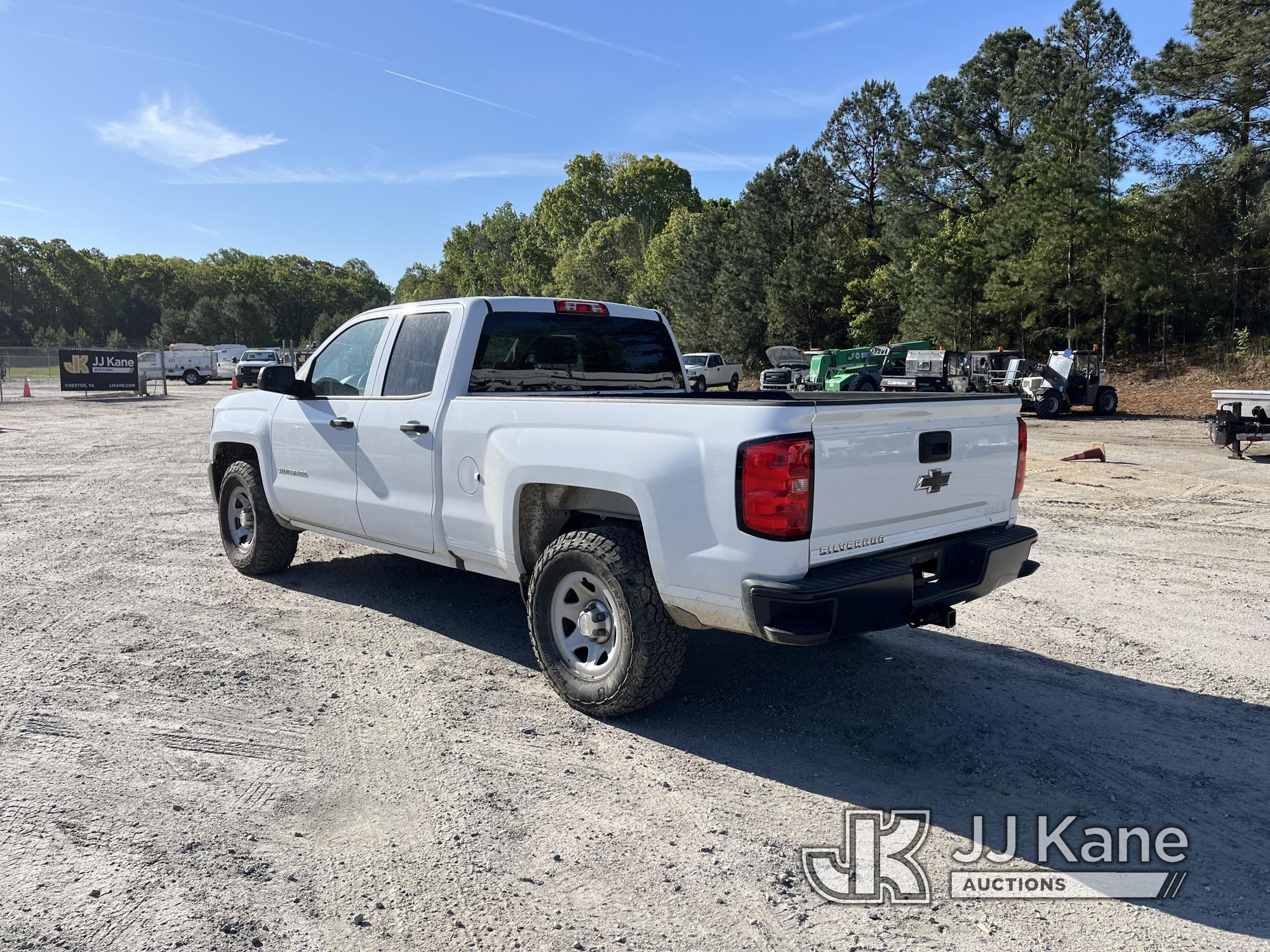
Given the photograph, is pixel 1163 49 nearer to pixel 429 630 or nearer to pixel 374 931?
pixel 429 630

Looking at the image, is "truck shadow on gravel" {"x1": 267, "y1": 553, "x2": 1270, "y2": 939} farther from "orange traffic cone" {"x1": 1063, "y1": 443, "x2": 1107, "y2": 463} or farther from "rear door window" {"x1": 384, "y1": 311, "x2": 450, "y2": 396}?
"orange traffic cone" {"x1": 1063, "y1": 443, "x2": 1107, "y2": 463}

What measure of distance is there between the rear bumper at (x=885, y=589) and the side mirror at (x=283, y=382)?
386 centimetres

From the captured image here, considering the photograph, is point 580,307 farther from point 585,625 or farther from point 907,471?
point 907,471

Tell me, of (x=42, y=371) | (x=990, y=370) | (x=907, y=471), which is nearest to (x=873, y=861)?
(x=907, y=471)

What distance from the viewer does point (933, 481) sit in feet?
13.8

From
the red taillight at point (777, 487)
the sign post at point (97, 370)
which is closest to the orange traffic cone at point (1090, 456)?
the red taillight at point (777, 487)

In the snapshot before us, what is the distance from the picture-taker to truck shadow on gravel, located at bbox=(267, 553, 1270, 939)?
3.35m

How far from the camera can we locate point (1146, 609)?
20.7ft

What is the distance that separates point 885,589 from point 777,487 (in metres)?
0.69

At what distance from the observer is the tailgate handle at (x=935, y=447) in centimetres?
409

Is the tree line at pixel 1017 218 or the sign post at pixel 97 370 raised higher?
the tree line at pixel 1017 218

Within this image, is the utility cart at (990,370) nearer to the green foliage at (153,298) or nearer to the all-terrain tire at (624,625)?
the all-terrain tire at (624,625)

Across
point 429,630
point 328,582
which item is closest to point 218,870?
point 429,630

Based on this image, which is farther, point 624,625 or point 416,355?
point 416,355
